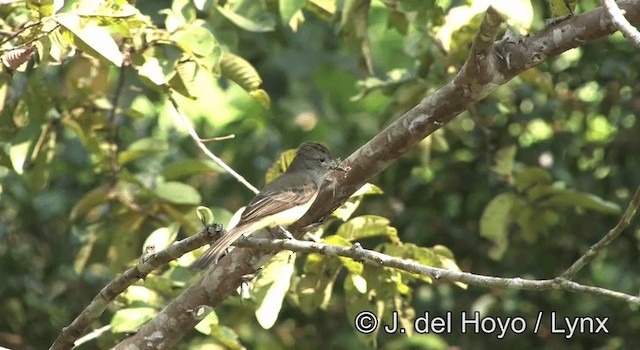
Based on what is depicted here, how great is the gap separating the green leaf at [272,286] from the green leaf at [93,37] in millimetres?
1092

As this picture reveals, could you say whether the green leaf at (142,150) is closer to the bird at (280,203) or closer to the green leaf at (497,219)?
the bird at (280,203)

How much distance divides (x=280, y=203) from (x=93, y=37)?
128cm

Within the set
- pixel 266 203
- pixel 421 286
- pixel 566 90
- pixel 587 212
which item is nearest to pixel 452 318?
pixel 421 286

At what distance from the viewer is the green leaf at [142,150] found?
5.46 metres

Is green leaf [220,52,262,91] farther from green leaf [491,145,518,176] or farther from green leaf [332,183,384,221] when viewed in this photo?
green leaf [491,145,518,176]

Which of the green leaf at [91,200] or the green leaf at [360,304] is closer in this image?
the green leaf at [360,304]

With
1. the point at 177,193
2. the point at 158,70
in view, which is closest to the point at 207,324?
the point at 177,193

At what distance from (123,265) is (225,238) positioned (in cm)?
125

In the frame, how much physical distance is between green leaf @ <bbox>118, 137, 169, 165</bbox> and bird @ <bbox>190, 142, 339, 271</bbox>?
0.71 m

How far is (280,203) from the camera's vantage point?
480 cm

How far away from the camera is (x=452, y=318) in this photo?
6469mm

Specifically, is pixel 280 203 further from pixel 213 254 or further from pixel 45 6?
pixel 45 6

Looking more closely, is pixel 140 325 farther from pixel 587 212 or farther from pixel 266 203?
pixel 587 212
